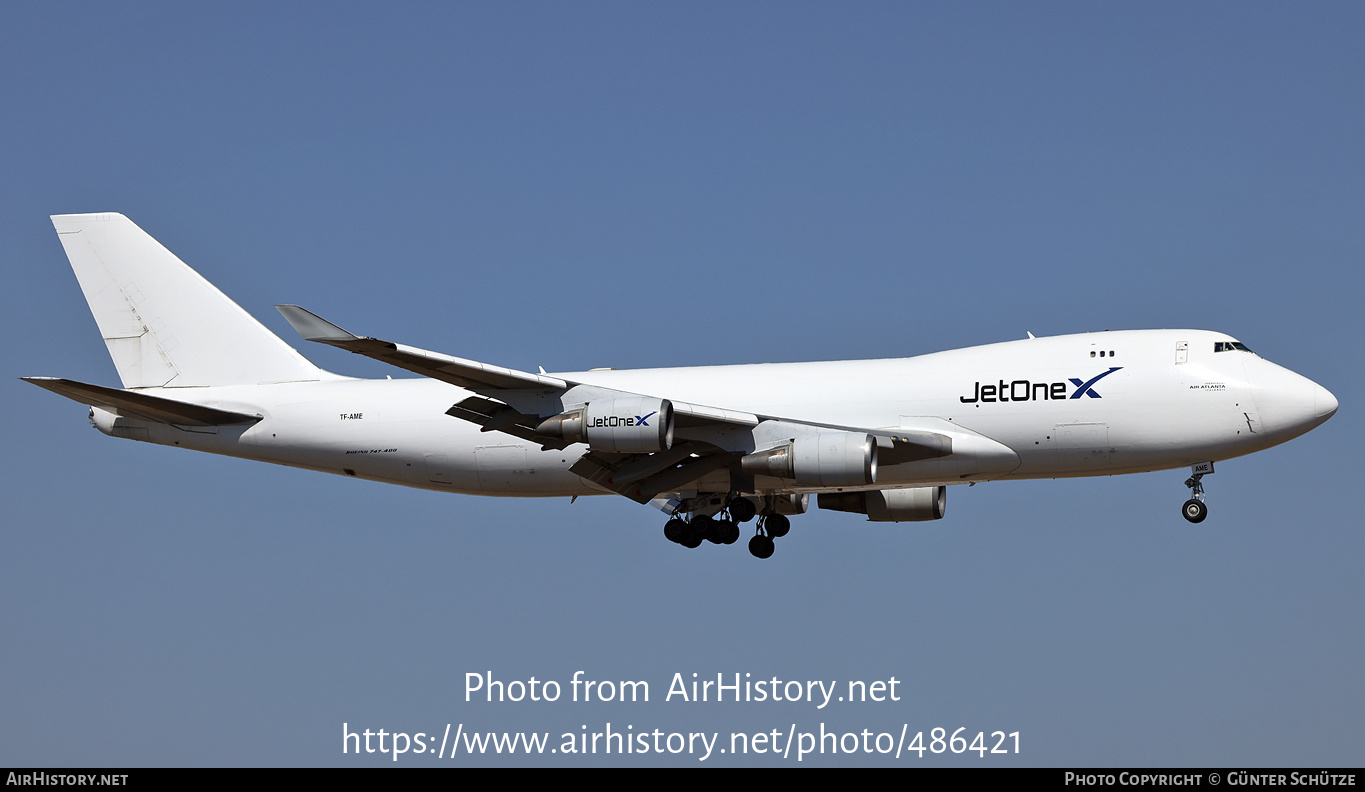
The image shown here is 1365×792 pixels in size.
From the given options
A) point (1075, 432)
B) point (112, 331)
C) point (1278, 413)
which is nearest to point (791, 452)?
point (1075, 432)

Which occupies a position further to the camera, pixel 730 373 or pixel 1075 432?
pixel 730 373

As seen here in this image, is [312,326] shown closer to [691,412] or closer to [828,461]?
[691,412]

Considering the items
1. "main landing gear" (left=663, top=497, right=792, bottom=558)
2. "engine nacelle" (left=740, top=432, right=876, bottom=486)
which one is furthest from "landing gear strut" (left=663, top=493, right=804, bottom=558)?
"engine nacelle" (left=740, top=432, right=876, bottom=486)

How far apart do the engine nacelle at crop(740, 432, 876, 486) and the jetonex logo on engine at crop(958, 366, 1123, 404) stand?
2948mm

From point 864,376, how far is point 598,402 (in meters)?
6.82

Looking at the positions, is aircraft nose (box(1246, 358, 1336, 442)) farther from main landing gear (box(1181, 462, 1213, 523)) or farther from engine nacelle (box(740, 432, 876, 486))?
engine nacelle (box(740, 432, 876, 486))

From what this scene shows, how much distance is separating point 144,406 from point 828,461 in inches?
691

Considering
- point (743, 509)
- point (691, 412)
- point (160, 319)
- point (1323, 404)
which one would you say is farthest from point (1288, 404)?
point (160, 319)

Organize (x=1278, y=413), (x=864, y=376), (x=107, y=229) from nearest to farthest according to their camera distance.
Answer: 1. (x=1278, y=413)
2. (x=864, y=376)
3. (x=107, y=229)

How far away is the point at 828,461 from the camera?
34.6 meters

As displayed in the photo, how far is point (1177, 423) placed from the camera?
113 feet

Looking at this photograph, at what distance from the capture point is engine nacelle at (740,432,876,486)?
113 ft

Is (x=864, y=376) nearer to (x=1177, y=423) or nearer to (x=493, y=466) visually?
(x=1177, y=423)

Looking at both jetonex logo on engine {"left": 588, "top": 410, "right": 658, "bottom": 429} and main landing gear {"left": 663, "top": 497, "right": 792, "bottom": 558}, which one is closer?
jetonex logo on engine {"left": 588, "top": 410, "right": 658, "bottom": 429}
